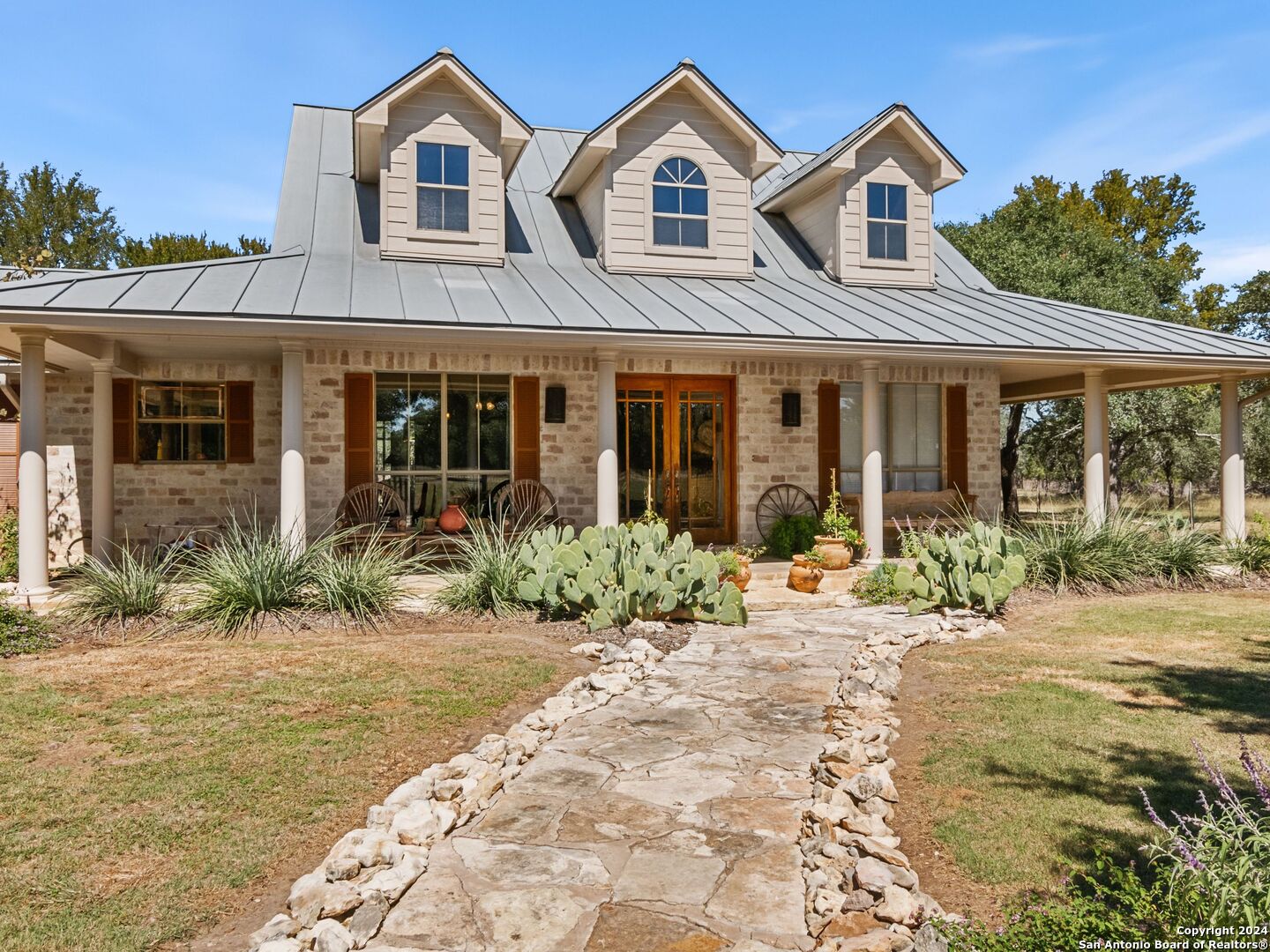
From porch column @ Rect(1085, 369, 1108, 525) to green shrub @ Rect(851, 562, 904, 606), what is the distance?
3632 millimetres

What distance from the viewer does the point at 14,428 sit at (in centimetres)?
1102

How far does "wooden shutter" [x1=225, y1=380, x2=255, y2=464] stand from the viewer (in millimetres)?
10773

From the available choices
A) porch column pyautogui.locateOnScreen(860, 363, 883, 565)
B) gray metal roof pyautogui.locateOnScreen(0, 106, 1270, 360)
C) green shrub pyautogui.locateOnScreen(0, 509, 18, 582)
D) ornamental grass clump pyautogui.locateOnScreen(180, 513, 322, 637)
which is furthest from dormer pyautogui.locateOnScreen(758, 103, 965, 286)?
green shrub pyautogui.locateOnScreen(0, 509, 18, 582)

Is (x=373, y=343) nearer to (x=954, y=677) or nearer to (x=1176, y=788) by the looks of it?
(x=954, y=677)

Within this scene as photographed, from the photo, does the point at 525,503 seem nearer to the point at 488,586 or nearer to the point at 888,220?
the point at 488,586

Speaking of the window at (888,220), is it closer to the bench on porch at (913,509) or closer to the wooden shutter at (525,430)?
the bench on porch at (913,509)

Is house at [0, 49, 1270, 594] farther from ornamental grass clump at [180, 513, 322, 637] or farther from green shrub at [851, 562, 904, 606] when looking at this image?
green shrub at [851, 562, 904, 606]

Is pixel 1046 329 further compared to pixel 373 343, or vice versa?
pixel 1046 329

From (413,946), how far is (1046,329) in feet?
34.9

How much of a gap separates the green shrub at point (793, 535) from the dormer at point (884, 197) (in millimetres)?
3623

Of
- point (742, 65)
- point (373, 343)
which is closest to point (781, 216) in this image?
point (742, 65)

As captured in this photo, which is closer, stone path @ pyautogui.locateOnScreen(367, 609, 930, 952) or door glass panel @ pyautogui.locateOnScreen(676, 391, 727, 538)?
stone path @ pyautogui.locateOnScreen(367, 609, 930, 952)

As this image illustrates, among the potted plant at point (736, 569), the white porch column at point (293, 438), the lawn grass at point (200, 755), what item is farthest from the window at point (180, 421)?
the potted plant at point (736, 569)

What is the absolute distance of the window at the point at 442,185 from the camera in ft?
35.7
